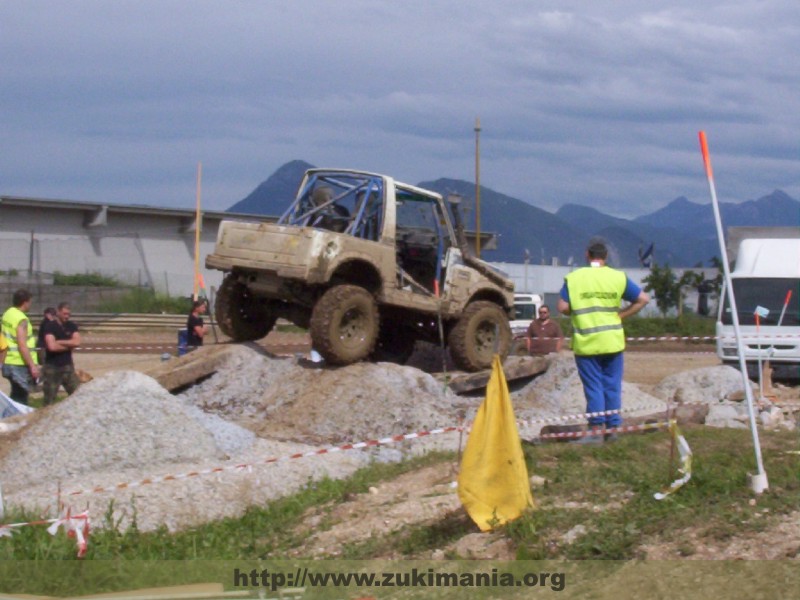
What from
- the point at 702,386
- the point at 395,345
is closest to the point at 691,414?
the point at 702,386

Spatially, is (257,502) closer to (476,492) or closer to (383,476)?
(383,476)

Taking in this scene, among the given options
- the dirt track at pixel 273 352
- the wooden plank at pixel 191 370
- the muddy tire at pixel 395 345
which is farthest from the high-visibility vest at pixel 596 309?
the dirt track at pixel 273 352

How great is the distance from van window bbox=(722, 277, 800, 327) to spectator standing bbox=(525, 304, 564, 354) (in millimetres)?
2985

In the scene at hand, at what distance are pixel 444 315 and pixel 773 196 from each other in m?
132

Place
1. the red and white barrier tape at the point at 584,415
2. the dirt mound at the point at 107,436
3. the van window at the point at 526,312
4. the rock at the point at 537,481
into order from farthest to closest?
the van window at the point at 526,312
the dirt mound at the point at 107,436
the red and white barrier tape at the point at 584,415
the rock at the point at 537,481

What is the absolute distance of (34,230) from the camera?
131ft

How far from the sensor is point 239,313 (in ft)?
48.8

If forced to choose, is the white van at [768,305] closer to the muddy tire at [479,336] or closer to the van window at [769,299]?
the van window at [769,299]

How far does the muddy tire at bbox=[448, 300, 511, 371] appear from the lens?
14.8m

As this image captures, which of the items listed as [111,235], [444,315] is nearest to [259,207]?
[111,235]

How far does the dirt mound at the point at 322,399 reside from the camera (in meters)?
12.4

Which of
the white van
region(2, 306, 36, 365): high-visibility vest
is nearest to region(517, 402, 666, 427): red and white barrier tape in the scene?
the white van

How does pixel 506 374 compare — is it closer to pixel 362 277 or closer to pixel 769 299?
pixel 362 277

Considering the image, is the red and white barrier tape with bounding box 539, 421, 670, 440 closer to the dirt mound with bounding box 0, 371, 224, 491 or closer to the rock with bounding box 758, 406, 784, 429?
the rock with bounding box 758, 406, 784, 429
